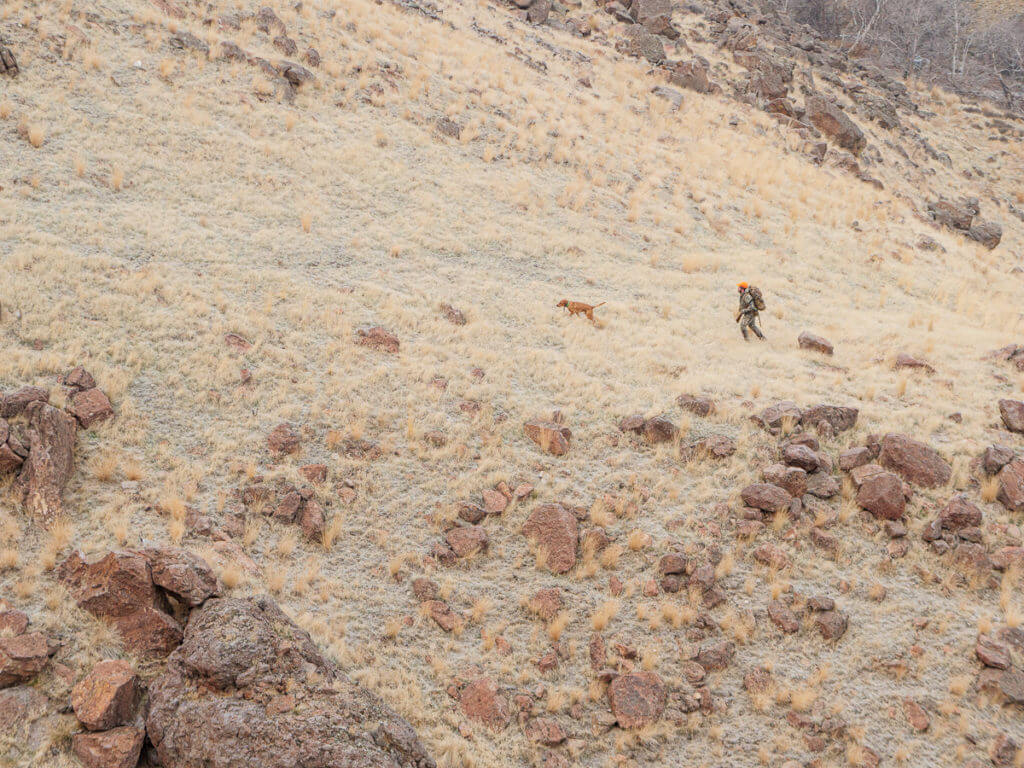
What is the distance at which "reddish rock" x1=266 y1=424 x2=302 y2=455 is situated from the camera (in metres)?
8.54

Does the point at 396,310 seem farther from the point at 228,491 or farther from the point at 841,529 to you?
the point at 841,529

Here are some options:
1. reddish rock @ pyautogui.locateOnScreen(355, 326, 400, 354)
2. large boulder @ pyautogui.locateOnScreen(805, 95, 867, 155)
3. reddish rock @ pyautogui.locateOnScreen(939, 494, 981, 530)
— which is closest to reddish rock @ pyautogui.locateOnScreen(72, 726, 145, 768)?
reddish rock @ pyautogui.locateOnScreen(355, 326, 400, 354)

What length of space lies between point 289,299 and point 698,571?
8.47m

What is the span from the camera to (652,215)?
20.9 metres

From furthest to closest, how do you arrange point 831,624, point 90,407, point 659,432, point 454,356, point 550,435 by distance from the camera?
point 454,356 < point 659,432 < point 550,435 < point 90,407 < point 831,624

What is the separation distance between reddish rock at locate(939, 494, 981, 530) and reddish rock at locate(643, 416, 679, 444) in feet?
11.5

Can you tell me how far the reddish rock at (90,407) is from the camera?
7.94 meters

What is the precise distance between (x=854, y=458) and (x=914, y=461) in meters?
0.79

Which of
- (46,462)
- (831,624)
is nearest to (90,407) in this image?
(46,462)

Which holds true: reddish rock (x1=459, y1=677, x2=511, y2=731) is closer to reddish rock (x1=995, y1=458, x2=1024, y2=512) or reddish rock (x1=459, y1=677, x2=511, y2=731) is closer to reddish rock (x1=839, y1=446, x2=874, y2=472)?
reddish rock (x1=839, y1=446, x2=874, y2=472)

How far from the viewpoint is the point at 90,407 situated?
8062 millimetres

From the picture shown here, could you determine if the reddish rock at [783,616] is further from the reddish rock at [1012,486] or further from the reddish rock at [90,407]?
the reddish rock at [90,407]

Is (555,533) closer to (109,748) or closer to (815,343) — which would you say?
(109,748)

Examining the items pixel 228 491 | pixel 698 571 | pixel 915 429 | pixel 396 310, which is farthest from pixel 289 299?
pixel 915 429
